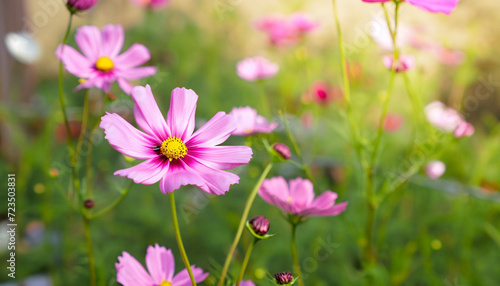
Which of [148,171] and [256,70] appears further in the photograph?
[256,70]

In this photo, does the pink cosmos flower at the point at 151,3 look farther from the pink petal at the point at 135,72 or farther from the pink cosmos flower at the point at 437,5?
the pink cosmos flower at the point at 437,5

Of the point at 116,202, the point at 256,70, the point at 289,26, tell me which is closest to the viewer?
the point at 116,202

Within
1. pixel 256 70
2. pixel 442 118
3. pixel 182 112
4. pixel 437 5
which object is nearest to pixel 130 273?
pixel 182 112

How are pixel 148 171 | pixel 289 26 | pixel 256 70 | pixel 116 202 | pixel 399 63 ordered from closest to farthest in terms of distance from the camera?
pixel 148 171 → pixel 116 202 → pixel 399 63 → pixel 256 70 → pixel 289 26

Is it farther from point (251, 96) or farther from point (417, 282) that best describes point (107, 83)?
point (251, 96)

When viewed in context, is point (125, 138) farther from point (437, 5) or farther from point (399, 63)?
point (399, 63)
